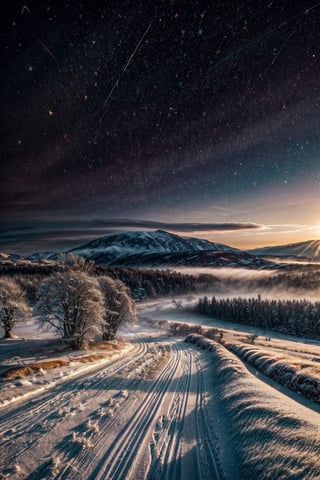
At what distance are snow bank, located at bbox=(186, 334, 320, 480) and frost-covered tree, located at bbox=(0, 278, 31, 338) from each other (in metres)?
48.7

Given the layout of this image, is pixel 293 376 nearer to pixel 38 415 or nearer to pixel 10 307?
pixel 38 415

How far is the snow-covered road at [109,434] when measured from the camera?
608 cm

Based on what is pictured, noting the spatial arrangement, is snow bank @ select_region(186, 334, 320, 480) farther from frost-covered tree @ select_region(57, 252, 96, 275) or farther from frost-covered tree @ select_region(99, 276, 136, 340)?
frost-covered tree @ select_region(57, 252, 96, 275)

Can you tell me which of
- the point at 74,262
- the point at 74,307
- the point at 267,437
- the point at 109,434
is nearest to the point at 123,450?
the point at 109,434

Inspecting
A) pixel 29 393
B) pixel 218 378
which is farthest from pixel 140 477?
pixel 218 378

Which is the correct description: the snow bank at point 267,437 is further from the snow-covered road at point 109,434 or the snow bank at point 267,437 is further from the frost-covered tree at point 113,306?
the frost-covered tree at point 113,306

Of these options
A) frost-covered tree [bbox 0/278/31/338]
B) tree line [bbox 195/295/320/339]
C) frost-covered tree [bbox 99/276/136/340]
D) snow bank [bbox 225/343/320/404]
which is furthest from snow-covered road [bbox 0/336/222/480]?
tree line [bbox 195/295/320/339]

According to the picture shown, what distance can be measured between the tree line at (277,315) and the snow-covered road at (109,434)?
8820 cm

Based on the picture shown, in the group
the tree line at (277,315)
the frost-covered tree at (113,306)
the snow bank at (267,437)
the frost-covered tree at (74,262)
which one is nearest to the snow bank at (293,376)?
the snow bank at (267,437)

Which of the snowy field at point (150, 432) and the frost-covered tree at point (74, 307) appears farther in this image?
the frost-covered tree at point (74, 307)

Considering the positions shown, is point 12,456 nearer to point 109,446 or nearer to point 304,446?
point 109,446

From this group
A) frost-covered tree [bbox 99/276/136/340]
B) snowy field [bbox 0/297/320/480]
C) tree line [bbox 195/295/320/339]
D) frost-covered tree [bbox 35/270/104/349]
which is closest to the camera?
snowy field [bbox 0/297/320/480]

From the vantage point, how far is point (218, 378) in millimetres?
15531

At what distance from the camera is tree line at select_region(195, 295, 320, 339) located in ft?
266
